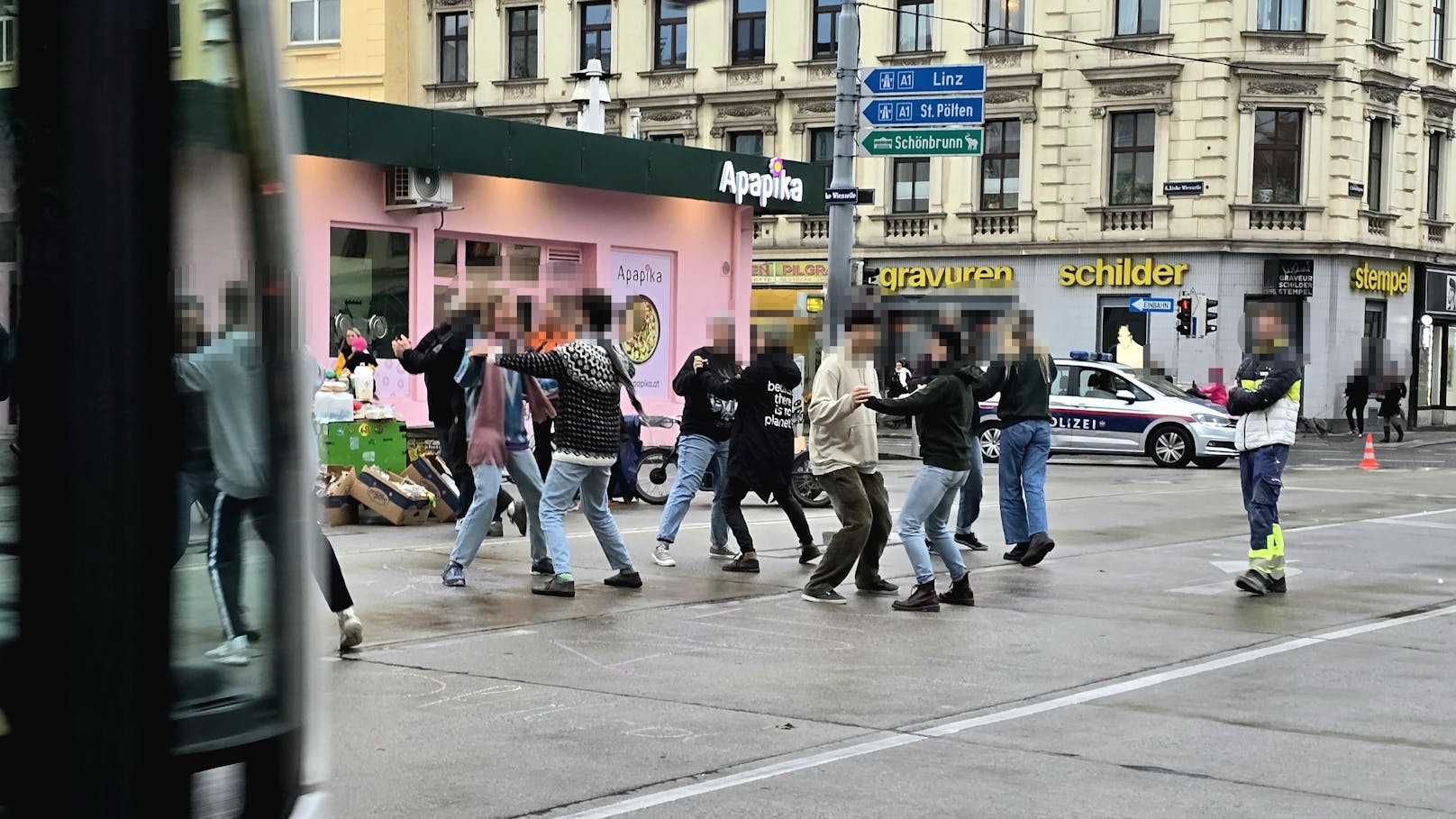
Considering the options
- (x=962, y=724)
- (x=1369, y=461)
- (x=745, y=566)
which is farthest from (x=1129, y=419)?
(x=962, y=724)

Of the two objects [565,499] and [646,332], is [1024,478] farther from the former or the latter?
[646,332]

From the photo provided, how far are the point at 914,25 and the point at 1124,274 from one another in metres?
7.72

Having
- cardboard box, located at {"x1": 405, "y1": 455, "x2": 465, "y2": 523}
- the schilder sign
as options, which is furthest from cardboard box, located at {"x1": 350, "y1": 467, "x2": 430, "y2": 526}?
the schilder sign

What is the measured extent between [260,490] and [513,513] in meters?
11.3

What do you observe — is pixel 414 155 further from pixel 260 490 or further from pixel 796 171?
pixel 260 490

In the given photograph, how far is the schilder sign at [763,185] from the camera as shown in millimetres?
22391

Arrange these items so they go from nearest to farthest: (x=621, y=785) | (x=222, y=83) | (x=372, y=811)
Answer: (x=222, y=83), (x=372, y=811), (x=621, y=785)

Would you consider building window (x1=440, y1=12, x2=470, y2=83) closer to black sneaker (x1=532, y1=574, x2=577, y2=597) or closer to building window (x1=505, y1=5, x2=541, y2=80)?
building window (x1=505, y1=5, x2=541, y2=80)

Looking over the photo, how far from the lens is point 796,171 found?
2356cm

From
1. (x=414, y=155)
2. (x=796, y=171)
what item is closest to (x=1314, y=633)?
(x=414, y=155)

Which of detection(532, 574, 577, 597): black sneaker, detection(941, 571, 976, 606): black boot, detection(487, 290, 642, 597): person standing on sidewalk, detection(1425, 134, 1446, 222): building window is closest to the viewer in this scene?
detection(487, 290, 642, 597): person standing on sidewalk

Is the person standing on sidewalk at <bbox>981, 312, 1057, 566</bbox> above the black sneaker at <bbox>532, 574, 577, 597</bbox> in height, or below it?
above

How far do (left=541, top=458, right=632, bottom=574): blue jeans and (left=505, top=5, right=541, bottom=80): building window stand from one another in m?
35.8

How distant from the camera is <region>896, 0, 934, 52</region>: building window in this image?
41.9m
